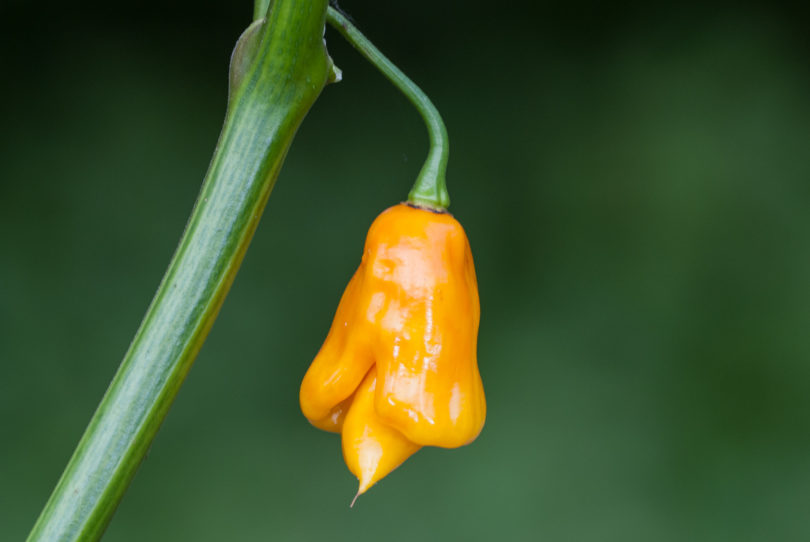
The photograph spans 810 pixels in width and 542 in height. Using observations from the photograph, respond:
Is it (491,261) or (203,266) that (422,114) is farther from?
(491,261)

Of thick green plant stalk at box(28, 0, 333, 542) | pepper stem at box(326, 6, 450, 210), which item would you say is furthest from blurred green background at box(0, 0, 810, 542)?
thick green plant stalk at box(28, 0, 333, 542)

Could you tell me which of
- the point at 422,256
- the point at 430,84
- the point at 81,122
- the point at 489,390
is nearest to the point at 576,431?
the point at 489,390

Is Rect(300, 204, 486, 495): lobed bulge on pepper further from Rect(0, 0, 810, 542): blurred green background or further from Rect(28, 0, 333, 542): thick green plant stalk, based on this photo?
Rect(0, 0, 810, 542): blurred green background

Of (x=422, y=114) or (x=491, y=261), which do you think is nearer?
(x=422, y=114)

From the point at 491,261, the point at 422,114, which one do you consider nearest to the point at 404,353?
the point at 422,114

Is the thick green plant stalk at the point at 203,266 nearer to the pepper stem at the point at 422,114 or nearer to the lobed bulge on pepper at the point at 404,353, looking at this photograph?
the pepper stem at the point at 422,114

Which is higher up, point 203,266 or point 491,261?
point 491,261

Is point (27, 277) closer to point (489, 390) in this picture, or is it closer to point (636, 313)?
point (489, 390)
